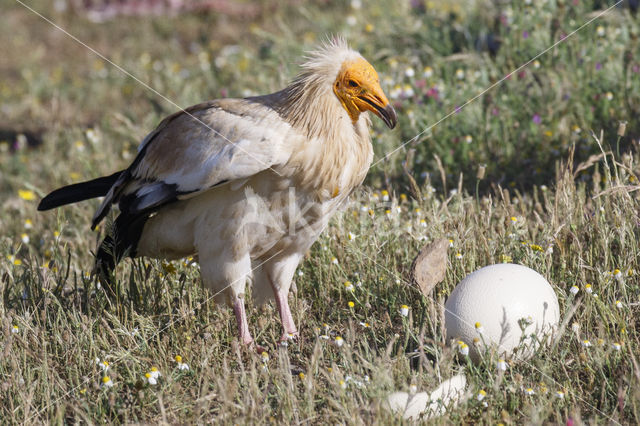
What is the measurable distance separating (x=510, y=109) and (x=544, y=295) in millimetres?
2577

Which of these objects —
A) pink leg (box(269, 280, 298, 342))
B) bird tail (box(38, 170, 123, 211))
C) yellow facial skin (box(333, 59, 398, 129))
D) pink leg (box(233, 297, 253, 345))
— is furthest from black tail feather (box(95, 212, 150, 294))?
yellow facial skin (box(333, 59, 398, 129))

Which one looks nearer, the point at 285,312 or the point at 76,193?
the point at 285,312

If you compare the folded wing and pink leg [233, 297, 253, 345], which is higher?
the folded wing

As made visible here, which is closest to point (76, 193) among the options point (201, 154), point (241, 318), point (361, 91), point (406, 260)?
point (201, 154)

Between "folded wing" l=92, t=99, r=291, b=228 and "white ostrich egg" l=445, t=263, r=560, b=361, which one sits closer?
"white ostrich egg" l=445, t=263, r=560, b=361

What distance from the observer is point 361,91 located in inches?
143

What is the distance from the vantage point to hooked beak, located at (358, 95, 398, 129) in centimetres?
355

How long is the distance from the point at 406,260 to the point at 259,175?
1029mm

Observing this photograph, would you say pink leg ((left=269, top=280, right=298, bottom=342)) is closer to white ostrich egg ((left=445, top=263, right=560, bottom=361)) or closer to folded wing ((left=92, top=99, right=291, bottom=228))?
folded wing ((left=92, top=99, right=291, bottom=228))

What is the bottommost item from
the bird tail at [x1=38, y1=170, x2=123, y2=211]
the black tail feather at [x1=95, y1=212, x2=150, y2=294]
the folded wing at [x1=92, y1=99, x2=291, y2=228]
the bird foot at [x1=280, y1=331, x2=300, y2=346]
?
the bird foot at [x1=280, y1=331, x2=300, y2=346]

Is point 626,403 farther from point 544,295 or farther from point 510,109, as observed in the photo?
point 510,109

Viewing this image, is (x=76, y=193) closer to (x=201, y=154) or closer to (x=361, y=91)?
(x=201, y=154)

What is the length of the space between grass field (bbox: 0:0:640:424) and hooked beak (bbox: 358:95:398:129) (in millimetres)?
713

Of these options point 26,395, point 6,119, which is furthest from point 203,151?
point 6,119
